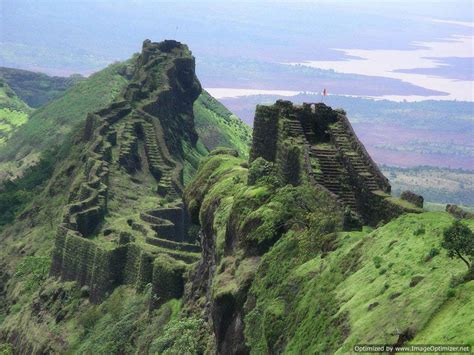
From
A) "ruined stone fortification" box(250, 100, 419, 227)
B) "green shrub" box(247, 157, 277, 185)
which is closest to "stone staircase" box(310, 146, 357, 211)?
"ruined stone fortification" box(250, 100, 419, 227)

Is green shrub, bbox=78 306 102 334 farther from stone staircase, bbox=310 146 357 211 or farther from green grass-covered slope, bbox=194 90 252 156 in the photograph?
green grass-covered slope, bbox=194 90 252 156

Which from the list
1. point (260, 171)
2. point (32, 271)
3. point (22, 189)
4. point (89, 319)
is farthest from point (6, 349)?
point (22, 189)

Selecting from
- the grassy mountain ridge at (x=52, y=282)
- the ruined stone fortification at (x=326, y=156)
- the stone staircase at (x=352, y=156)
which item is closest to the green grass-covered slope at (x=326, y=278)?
the ruined stone fortification at (x=326, y=156)

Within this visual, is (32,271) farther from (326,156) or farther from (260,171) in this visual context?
(326,156)

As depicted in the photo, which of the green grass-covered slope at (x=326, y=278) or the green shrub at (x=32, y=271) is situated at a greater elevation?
the green grass-covered slope at (x=326, y=278)

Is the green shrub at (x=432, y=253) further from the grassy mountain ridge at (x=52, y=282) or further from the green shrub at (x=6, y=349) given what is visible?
the green shrub at (x=6, y=349)

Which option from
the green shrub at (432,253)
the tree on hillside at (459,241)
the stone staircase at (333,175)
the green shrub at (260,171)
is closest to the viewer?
the tree on hillside at (459,241)
